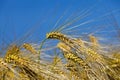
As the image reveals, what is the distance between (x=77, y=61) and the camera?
7.97 feet

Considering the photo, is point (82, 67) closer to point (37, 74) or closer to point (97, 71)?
point (97, 71)

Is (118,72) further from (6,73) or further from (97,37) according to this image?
(6,73)

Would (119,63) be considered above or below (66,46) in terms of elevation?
below

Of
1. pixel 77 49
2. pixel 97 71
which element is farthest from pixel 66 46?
pixel 97 71

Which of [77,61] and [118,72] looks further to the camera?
[118,72]

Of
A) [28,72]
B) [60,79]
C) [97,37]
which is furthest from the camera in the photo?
[97,37]

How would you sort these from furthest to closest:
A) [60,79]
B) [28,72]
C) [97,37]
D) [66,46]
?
[97,37] < [66,46] < [28,72] < [60,79]

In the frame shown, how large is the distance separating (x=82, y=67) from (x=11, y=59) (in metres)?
0.46

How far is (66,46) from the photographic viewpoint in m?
2.55

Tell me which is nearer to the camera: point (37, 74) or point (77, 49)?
point (37, 74)

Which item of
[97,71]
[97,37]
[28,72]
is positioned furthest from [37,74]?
[97,37]

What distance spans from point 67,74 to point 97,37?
0.61 m

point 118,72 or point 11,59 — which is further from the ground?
point 11,59

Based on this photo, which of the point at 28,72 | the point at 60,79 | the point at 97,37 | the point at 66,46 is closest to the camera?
the point at 60,79
